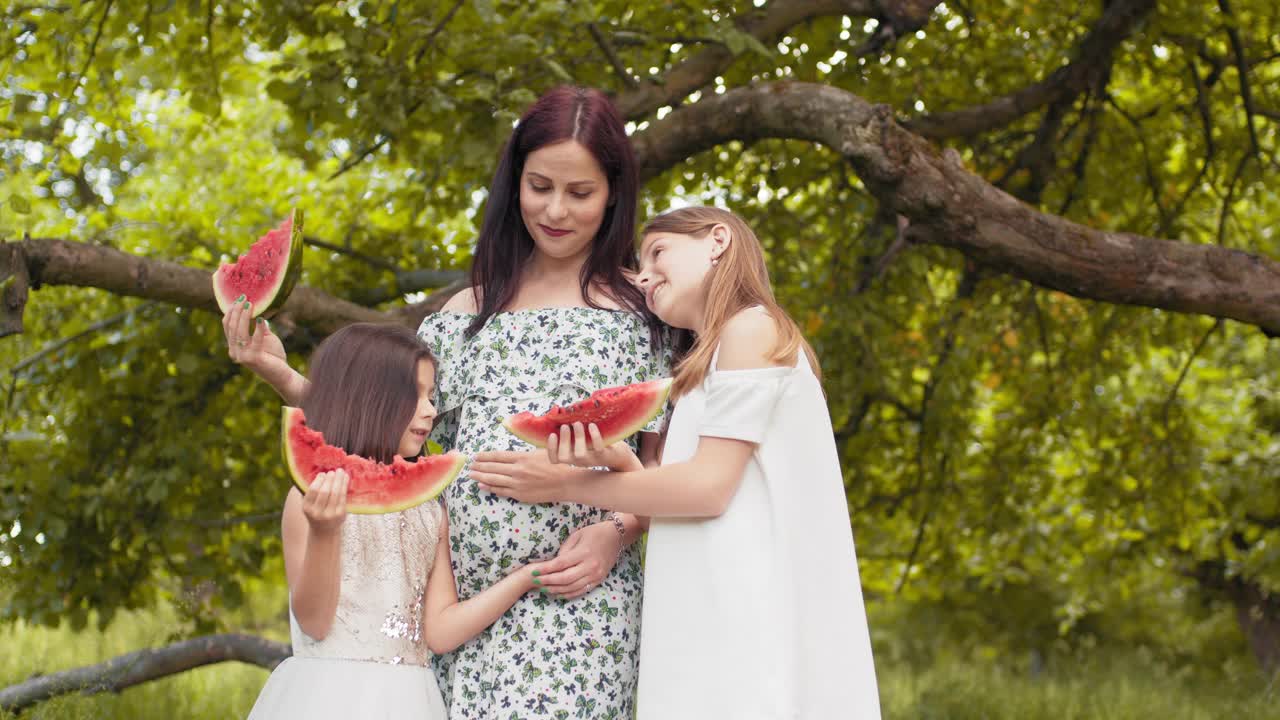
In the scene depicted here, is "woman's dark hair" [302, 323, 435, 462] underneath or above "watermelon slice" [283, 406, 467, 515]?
above

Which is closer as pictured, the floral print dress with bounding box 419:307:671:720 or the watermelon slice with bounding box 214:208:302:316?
the floral print dress with bounding box 419:307:671:720

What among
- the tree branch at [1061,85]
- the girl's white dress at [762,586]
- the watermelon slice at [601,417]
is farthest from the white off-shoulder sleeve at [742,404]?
the tree branch at [1061,85]

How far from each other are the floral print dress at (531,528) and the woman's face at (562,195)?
181 mm

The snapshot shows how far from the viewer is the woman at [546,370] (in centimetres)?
269

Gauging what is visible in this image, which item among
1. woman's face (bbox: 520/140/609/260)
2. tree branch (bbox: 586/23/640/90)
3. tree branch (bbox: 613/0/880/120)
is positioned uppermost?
tree branch (bbox: 613/0/880/120)

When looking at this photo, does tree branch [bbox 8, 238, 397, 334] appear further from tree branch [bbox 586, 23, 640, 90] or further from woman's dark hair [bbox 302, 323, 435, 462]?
tree branch [bbox 586, 23, 640, 90]

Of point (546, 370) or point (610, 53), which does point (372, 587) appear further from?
point (610, 53)

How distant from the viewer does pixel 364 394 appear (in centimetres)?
269

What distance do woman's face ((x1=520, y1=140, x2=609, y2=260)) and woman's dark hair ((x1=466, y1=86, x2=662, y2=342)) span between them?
27 millimetres

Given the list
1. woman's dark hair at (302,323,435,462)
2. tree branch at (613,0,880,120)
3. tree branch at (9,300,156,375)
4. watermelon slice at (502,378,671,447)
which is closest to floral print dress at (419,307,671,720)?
woman's dark hair at (302,323,435,462)

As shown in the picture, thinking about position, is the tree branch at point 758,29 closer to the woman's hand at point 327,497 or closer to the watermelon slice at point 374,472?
the watermelon slice at point 374,472

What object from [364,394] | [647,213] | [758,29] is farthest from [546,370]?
[647,213]

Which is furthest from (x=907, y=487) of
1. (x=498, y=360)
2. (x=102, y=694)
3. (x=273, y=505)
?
(x=498, y=360)

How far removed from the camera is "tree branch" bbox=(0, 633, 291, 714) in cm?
501
